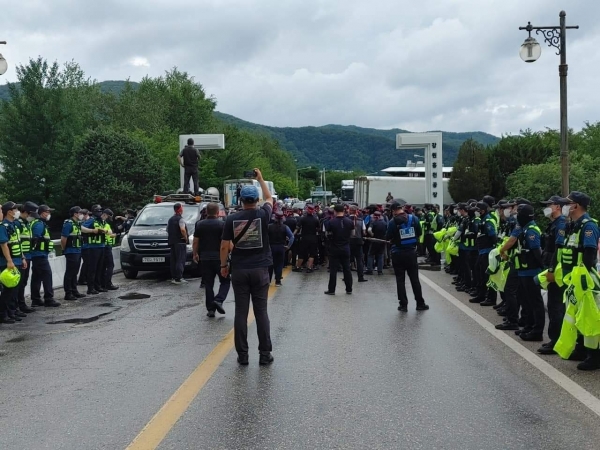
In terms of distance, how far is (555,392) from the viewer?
5906 mm

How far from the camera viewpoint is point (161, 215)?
17703mm

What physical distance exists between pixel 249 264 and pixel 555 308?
3568 mm

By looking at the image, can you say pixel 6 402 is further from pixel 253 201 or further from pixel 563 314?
pixel 563 314

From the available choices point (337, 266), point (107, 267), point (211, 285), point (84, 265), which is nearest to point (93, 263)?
point (107, 267)

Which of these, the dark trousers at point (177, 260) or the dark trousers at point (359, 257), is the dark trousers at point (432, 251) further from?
the dark trousers at point (177, 260)

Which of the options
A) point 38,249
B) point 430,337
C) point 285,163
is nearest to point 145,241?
point 38,249

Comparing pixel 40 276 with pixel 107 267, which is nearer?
pixel 40 276

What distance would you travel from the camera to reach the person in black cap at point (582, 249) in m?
6.70

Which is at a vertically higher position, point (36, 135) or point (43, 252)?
point (36, 135)

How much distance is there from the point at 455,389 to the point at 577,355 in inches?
78.1

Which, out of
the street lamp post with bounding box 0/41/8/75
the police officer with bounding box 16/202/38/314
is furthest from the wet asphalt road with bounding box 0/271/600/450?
the street lamp post with bounding box 0/41/8/75

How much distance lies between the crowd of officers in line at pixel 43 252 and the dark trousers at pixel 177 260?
1472 millimetres

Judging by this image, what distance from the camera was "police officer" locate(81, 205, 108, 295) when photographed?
44.9ft

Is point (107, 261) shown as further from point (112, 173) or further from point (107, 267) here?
point (112, 173)
